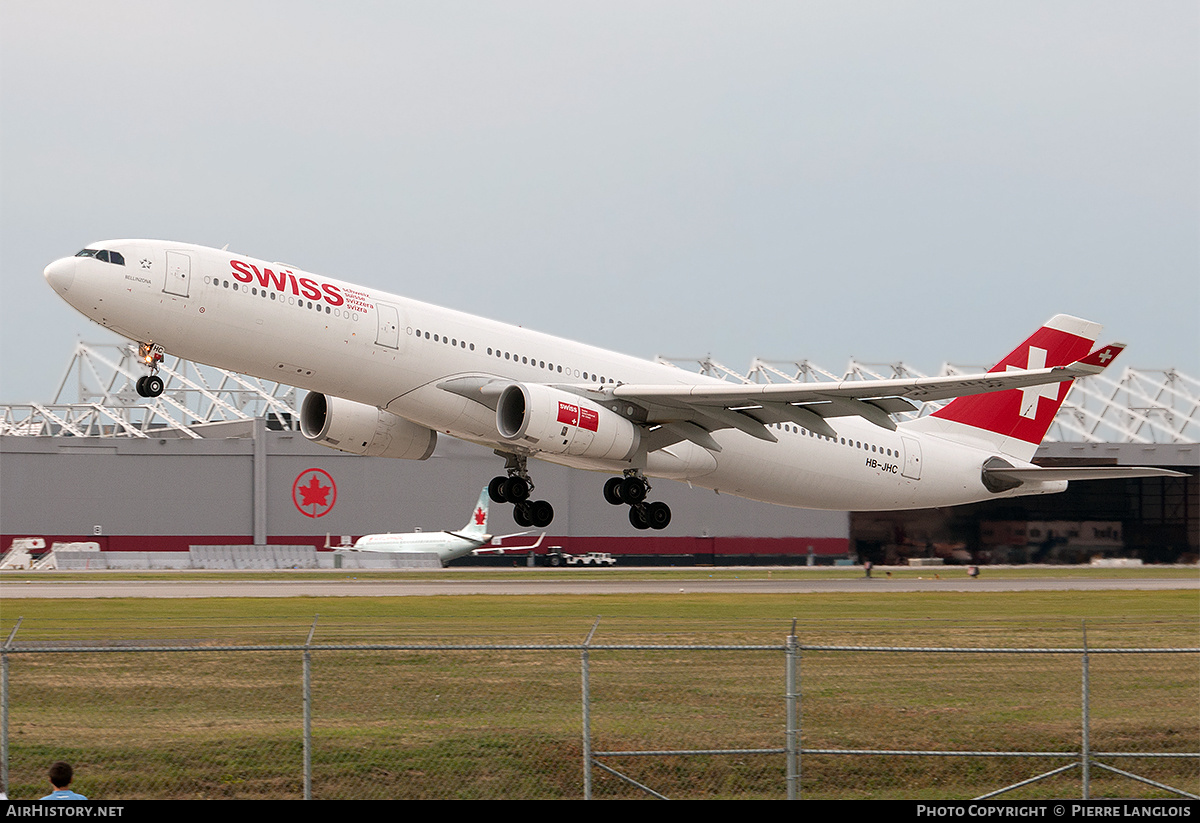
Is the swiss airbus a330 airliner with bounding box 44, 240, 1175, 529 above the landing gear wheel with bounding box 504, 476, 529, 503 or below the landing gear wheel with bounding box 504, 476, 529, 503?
above

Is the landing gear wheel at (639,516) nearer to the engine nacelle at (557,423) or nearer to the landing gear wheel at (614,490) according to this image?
the landing gear wheel at (614,490)

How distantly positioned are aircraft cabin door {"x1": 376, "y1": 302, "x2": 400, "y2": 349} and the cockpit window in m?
5.45

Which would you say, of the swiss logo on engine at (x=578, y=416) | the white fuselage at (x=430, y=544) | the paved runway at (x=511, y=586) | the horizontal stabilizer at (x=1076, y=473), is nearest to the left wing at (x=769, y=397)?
the swiss logo on engine at (x=578, y=416)

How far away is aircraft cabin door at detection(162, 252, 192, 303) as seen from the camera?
84.3 ft

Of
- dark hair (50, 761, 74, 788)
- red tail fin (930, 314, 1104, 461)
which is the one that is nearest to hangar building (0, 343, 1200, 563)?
red tail fin (930, 314, 1104, 461)

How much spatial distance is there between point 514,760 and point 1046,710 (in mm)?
8585

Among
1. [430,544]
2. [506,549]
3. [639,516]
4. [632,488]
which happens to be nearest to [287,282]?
[632,488]

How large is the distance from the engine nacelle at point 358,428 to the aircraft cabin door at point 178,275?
6377 mm

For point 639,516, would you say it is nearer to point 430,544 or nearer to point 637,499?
point 637,499

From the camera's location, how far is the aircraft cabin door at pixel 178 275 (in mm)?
25688

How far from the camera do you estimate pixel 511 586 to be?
51.1 metres

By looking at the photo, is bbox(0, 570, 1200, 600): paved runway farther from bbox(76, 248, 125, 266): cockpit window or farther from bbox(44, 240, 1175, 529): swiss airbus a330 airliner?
bbox(76, 248, 125, 266): cockpit window
